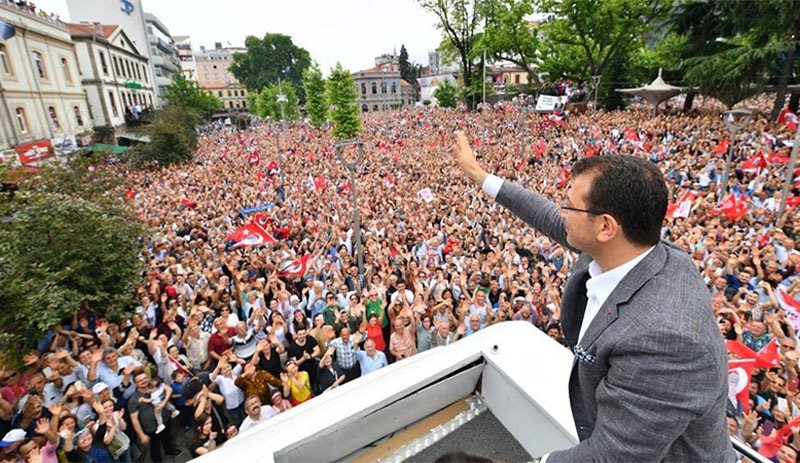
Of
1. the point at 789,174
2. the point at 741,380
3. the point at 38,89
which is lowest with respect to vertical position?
the point at 741,380

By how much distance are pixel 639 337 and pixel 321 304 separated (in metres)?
6.22

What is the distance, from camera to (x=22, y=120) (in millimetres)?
23094

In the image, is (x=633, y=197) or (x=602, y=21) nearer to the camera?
(x=633, y=197)

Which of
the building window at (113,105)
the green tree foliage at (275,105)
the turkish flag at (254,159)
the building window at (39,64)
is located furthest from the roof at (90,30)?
the turkish flag at (254,159)

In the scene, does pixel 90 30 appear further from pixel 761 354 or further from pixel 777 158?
pixel 761 354

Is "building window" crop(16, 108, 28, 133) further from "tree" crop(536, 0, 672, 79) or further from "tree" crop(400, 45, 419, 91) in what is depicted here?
"tree" crop(400, 45, 419, 91)

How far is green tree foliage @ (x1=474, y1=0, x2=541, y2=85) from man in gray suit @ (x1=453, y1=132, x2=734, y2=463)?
36.2 meters

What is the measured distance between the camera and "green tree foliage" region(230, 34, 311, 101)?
7338cm

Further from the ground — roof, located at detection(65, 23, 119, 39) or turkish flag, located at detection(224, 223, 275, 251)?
roof, located at detection(65, 23, 119, 39)

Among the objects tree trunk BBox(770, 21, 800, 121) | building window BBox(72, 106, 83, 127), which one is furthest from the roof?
tree trunk BBox(770, 21, 800, 121)

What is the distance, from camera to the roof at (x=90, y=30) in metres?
32.4

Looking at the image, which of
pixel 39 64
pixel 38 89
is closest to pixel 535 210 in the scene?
pixel 38 89

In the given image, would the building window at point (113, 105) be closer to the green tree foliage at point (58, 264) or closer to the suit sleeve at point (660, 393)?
the green tree foliage at point (58, 264)

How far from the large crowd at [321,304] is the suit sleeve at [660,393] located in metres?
1.60
